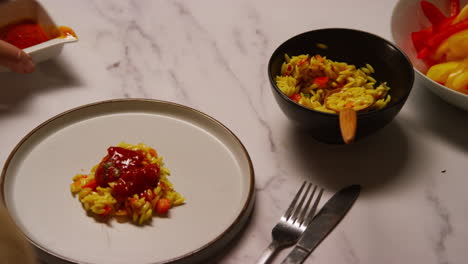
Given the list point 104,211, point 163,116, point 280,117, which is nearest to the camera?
point 104,211

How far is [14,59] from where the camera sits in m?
1.41

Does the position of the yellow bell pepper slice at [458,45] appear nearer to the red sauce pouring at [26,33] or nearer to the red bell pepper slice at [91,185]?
the red bell pepper slice at [91,185]

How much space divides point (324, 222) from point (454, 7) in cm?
98

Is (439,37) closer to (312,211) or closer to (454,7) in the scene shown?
(454,7)

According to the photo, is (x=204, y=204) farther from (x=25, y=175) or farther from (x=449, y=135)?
(x=449, y=135)

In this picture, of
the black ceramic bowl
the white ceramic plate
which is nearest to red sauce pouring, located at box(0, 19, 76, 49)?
the white ceramic plate

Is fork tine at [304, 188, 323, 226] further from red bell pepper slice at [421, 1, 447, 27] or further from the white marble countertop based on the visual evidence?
red bell pepper slice at [421, 1, 447, 27]

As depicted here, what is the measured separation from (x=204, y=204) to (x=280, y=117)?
457mm

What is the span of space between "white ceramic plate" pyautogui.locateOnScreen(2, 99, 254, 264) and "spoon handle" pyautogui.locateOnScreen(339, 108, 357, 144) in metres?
0.24

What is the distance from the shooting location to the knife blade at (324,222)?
3.51 feet

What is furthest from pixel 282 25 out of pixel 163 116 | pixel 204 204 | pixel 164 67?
pixel 204 204

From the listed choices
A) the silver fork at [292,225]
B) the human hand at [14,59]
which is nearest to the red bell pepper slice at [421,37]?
the silver fork at [292,225]

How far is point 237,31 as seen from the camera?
184cm

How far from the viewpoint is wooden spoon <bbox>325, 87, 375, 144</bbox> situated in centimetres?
A: 114
